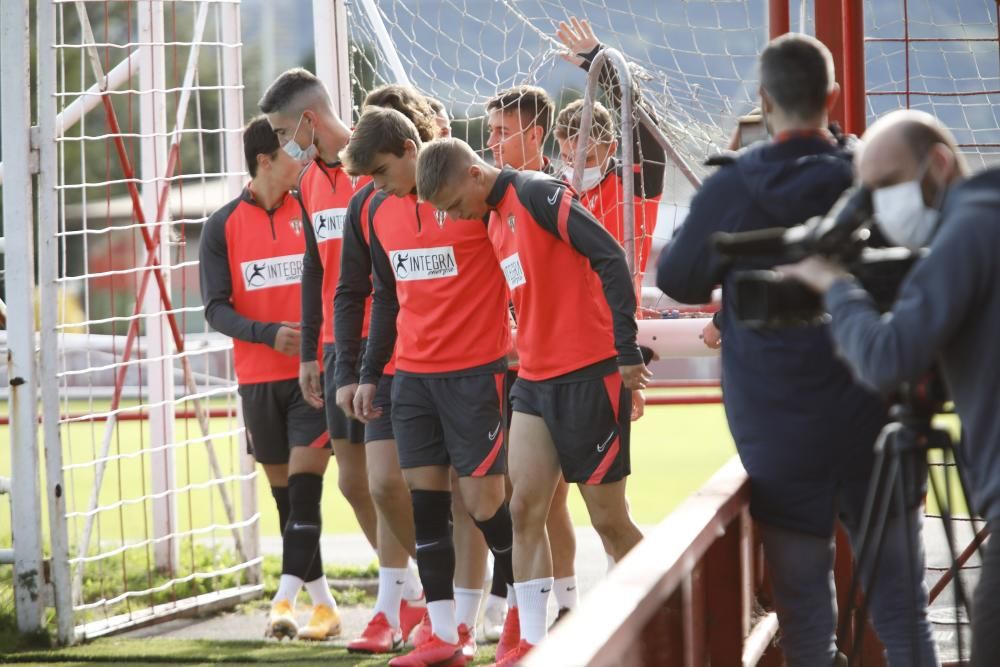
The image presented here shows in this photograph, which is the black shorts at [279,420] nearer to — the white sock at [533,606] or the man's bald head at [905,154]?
the white sock at [533,606]

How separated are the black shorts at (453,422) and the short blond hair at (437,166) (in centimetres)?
68

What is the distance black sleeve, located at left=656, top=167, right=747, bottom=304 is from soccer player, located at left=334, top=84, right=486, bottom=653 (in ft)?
6.35

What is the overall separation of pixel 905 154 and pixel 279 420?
146 inches

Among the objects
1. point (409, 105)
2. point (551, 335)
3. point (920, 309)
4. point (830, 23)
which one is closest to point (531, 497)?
point (551, 335)

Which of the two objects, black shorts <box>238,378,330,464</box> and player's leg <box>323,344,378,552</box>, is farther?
black shorts <box>238,378,330,464</box>

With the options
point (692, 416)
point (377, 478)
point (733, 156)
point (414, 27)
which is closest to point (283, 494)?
point (377, 478)

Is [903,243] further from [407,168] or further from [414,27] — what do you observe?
[414,27]

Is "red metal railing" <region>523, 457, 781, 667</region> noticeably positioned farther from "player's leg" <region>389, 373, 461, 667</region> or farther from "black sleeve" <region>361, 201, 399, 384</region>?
"black sleeve" <region>361, 201, 399, 384</region>

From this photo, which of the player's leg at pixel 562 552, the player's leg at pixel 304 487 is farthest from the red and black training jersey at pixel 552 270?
the player's leg at pixel 304 487

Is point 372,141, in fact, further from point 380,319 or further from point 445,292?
point 380,319

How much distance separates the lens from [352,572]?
23.7ft

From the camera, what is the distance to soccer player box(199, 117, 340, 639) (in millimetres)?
5582

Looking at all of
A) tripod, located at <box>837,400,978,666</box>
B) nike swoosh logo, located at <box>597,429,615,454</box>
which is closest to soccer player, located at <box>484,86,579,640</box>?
nike swoosh logo, located at <box>597,429,615,454</box>

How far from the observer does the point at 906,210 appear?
236 cm
